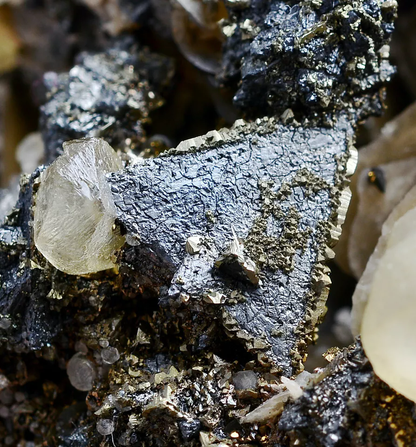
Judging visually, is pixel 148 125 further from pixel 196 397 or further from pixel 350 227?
pixel 196 397

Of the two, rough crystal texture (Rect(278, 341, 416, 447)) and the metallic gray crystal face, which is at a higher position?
the metallic gray crystal face

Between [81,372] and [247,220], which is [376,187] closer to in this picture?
[247,220]

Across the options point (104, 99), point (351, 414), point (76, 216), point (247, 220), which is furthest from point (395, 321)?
point (104, 99)

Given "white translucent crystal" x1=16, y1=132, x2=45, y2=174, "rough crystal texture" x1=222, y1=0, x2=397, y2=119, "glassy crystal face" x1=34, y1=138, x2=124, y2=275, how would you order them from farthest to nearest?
"white translucent crystal" x1=16, y1=132, x2=45, y2=174 → "rough crystal texture" x1=222, y1=0, x2=397, y2=119 → "glassy crystal face" x1=34, y1=138, x2=124, y2=275

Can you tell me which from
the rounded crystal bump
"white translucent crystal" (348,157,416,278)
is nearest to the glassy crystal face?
the rounded crystal bump

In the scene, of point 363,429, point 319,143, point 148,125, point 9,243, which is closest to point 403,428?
point 363,429

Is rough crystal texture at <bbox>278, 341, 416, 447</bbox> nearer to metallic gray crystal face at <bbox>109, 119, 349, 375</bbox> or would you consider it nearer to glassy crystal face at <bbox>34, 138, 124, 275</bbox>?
metallic gray crystal face at <bbox>109, 119, 349, 375</bbox>

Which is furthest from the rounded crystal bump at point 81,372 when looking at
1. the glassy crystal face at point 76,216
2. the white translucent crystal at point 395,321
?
the white translucent crystal at point 395,321

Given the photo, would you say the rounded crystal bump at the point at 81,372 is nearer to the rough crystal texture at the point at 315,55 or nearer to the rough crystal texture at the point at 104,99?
the rough crystal texture at the point at 104,99
